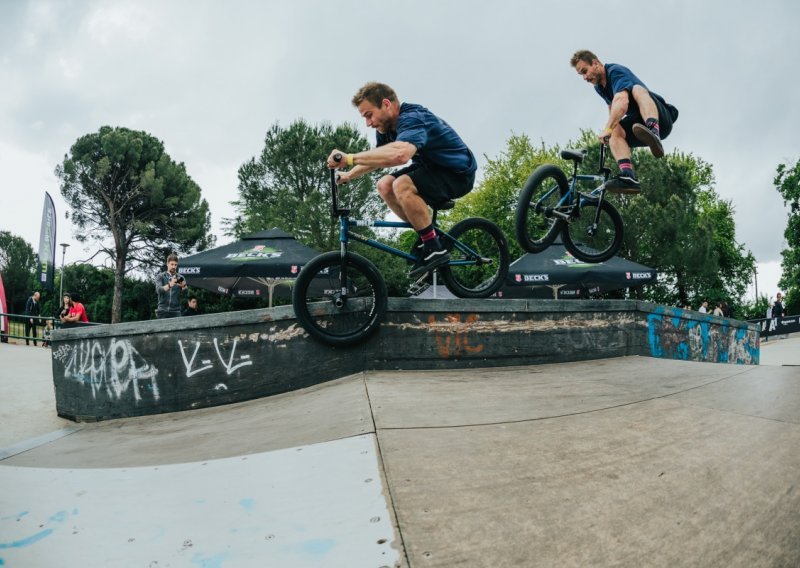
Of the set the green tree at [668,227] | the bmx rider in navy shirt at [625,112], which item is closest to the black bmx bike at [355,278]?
the bmx rider in navy shirt at [625,112]

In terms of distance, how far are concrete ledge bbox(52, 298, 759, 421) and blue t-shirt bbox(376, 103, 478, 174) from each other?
4.83ft

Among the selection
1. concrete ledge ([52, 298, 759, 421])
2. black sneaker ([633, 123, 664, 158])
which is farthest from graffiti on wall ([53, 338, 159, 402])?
black sneaker ([633, 123, 664, 158])

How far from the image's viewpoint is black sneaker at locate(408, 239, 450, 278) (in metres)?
4.70

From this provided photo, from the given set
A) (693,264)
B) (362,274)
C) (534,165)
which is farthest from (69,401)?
(534,165)

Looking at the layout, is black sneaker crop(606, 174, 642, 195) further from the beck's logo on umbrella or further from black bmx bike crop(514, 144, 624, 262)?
the beck's logo on umbrella

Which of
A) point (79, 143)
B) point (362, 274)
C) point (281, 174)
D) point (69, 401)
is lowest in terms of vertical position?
point (69, 401)

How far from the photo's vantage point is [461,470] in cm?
200

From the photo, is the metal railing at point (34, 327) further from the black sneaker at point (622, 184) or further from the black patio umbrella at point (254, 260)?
the black sneaker at point (622, 184)

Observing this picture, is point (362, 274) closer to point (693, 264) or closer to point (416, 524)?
point (416, 524)

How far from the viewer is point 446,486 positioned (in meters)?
1.85

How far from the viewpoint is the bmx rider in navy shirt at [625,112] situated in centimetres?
491

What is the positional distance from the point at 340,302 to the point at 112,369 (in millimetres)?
2591

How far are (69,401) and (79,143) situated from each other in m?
31.6

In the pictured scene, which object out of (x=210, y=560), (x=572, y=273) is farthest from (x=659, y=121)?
(x=210, y=560)
